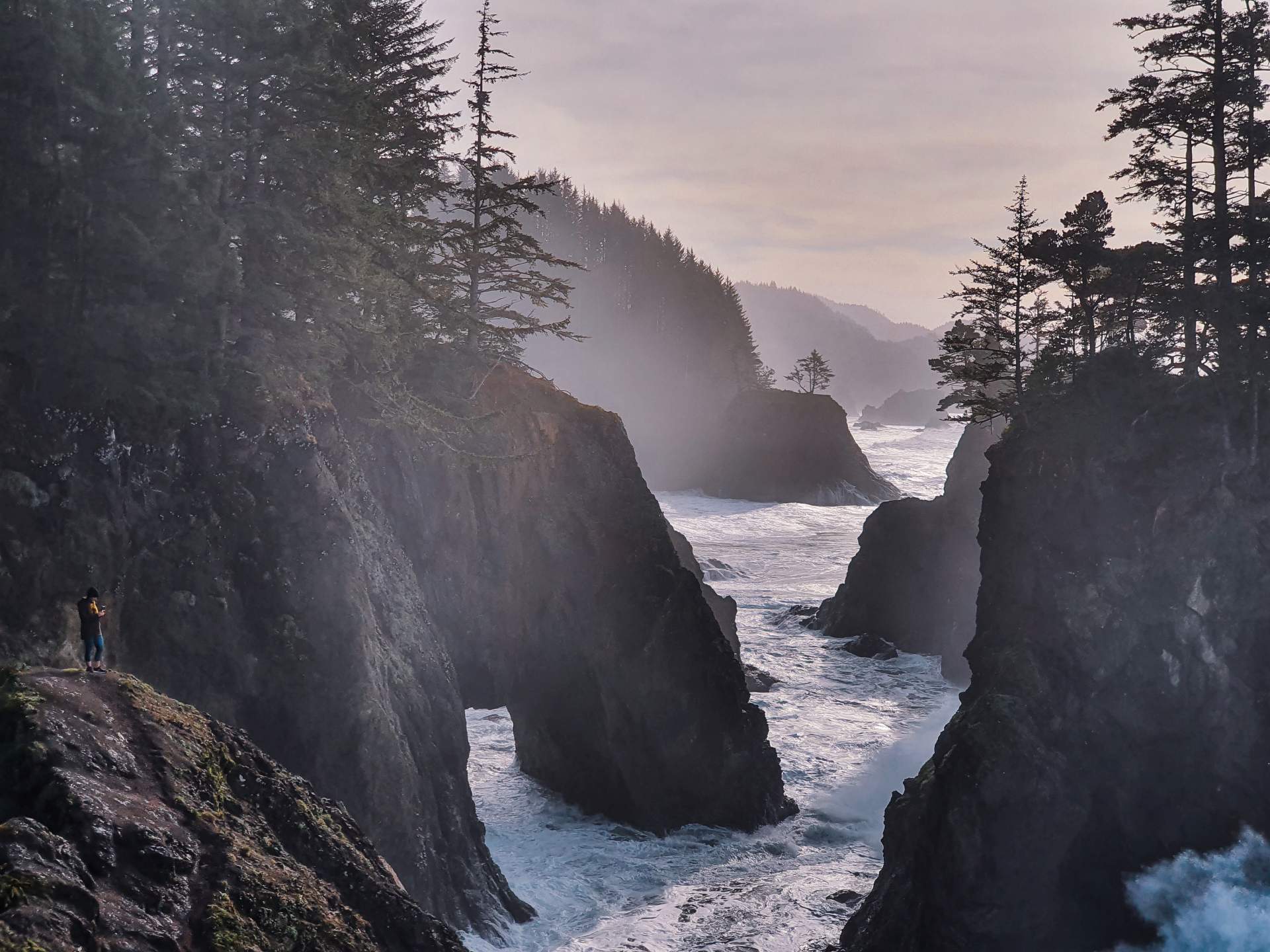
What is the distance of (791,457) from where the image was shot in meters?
90.0

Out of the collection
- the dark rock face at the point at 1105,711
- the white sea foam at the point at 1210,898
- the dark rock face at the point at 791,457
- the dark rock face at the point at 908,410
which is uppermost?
the dark rock face at the point at 908,410

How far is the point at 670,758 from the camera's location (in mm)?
28781

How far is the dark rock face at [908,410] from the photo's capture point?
586ft

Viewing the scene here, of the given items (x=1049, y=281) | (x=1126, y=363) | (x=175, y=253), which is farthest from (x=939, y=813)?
(x=175, y=253)

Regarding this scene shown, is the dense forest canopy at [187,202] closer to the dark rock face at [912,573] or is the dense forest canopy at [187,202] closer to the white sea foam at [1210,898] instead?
the white sea foam at [1210,898]

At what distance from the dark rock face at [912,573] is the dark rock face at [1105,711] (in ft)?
77.3

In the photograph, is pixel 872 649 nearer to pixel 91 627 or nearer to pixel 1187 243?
pixel 1187 243

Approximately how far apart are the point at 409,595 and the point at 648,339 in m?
96.8

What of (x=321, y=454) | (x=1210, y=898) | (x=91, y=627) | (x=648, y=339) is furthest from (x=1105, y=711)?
(x=648, y=339)

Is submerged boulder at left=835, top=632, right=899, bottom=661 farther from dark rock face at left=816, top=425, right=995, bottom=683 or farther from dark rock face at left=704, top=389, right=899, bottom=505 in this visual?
dark rock face at left=704, top=389, right=899, bottom=505

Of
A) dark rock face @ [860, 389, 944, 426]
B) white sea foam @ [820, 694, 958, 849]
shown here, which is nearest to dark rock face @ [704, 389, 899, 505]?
white sea foam @ [820, 694, 958, 849]

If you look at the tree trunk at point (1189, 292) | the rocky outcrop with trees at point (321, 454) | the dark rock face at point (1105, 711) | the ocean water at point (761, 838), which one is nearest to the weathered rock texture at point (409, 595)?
the rocky outcrop with trees at point (321, 454)

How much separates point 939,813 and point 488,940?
9815 mm

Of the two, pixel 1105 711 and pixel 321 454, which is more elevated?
pixel 321 454
